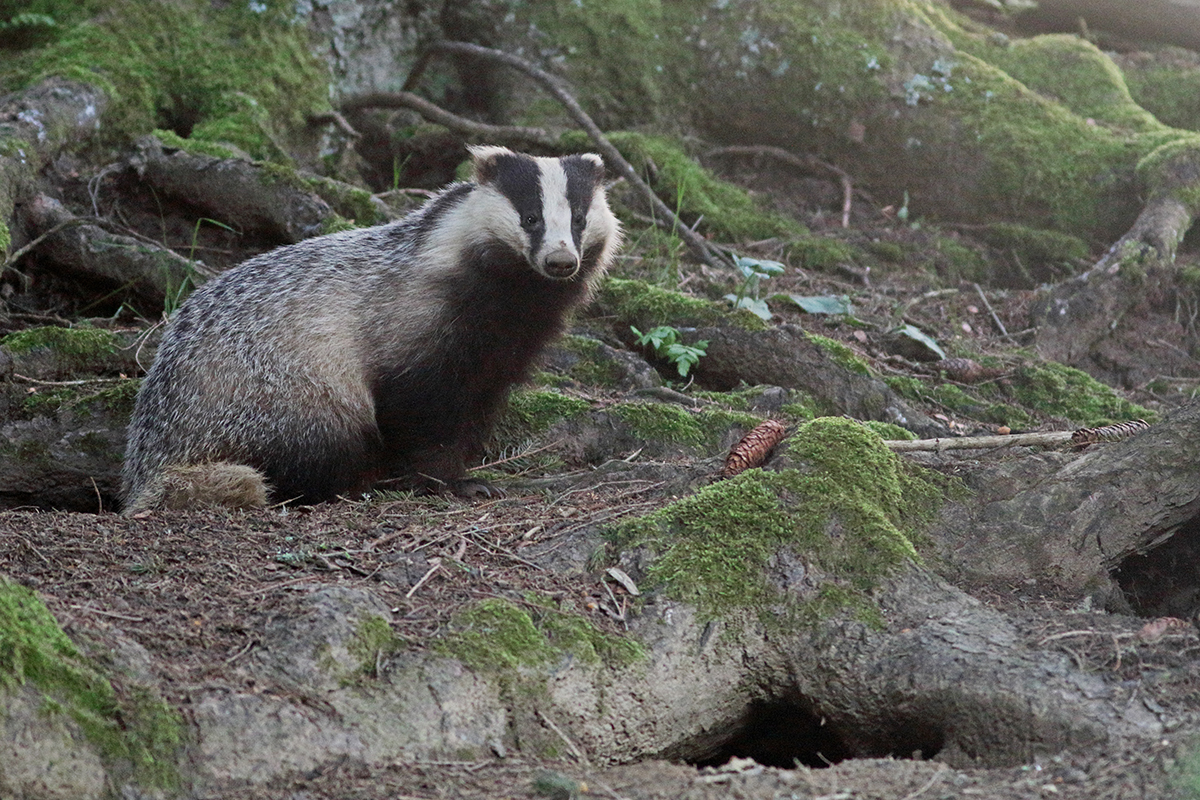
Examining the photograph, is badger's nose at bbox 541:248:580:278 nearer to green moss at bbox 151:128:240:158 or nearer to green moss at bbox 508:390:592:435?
green moss at bbox 508:390:592:435

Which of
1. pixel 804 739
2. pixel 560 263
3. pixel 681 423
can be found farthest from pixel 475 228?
pixel 804 739

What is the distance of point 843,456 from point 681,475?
0.67 meters

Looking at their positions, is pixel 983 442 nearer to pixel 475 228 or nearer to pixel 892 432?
pixel 892 432

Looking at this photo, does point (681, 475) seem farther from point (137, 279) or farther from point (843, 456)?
point (137, 279)

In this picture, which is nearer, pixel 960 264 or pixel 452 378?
pixel 452 378

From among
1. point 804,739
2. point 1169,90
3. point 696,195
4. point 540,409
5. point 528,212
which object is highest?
point 1169,90

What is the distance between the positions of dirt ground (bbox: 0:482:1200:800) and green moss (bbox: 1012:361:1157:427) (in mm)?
2926

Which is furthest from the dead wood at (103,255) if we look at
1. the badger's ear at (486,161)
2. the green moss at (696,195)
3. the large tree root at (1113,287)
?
the large tree root at (1113,287)

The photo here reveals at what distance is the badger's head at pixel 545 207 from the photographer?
5178 mm

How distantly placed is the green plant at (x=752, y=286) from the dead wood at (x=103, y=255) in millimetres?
3112

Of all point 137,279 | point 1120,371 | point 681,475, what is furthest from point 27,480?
point 1120,371

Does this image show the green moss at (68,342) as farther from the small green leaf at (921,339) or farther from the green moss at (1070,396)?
the green moss at (1070,396)

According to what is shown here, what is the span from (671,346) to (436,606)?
319 cm

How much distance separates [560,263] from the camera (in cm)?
507
